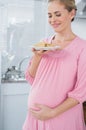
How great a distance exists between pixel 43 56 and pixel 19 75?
1375mm

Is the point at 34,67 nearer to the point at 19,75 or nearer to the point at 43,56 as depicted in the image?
the point at 43,56

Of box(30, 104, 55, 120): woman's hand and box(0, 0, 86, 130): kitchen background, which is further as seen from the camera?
box(0, 0, 86, 130): kitchen background

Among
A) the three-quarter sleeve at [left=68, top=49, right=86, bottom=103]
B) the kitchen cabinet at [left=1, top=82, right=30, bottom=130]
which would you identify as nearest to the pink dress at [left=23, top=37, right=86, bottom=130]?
the three-quarter sleeve at [left=68, top=49, right=86, bottom=103]

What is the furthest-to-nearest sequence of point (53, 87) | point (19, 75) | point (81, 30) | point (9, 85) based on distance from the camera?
point (81, 30) → point (19, 75) → point (9, 85) → point (53, 87)

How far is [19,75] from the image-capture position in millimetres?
2426

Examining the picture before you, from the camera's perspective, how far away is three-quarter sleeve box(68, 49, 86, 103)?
39.2 inches

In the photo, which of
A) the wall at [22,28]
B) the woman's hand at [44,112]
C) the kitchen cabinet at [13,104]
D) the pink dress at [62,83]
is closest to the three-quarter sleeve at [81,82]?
the pink dress at [62,83]

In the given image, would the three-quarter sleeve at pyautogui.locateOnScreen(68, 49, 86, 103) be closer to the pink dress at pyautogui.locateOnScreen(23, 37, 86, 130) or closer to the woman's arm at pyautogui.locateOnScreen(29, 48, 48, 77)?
the pink dress at pyautogui.locateOnScreen(23, 37, 86, 130)

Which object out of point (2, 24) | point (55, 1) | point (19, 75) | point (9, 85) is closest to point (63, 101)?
point (55, 1)

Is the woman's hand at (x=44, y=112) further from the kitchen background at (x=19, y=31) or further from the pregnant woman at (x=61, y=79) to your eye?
the kitchen background at (x=19, y=31)

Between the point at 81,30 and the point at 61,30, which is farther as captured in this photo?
the point at 81,30

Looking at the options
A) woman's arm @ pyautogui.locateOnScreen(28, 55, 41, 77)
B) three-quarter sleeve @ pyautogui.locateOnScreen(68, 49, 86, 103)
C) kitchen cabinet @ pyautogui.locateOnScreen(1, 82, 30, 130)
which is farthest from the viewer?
kitchen cabinet @ pyautogui.locateOnScreen(1, 82, 30, 130)

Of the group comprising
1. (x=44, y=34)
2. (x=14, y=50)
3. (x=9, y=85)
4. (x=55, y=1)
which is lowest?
(x=9, y=85)

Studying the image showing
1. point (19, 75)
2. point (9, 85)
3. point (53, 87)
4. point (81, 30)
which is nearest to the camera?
point (53, 87)
